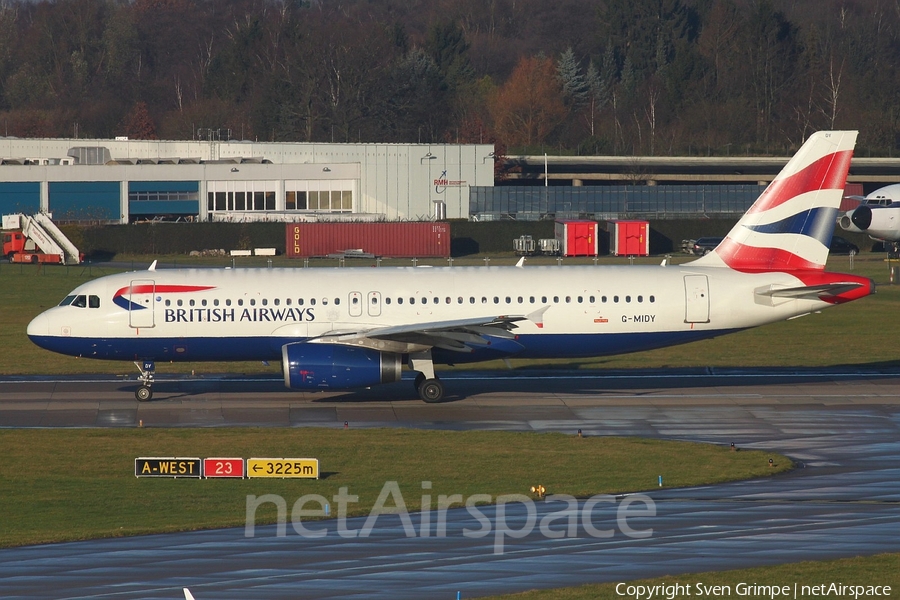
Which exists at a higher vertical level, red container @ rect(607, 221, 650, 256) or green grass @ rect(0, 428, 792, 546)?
red container @ rect(607, 221, 650, 256)

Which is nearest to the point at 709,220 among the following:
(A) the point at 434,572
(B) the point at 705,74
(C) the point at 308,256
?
(C) the point at 308,256

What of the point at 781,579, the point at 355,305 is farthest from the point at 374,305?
the point at 781,579

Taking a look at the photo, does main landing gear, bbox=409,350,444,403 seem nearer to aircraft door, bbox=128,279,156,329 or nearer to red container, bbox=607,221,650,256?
aircraft door, bbox=128,279,156,329

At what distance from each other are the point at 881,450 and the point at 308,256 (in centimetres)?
6850

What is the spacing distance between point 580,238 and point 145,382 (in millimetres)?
60076

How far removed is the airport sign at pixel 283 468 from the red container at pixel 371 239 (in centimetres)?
6762

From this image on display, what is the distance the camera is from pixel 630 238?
92.6 meters

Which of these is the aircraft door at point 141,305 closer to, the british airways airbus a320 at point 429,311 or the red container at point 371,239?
the british airways airbus a320 at point 429,311

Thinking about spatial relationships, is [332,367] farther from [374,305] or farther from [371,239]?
[371,239]

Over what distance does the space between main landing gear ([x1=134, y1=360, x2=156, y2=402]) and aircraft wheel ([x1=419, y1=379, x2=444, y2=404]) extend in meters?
8.05

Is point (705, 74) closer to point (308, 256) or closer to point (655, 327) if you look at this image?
point (308, 256)

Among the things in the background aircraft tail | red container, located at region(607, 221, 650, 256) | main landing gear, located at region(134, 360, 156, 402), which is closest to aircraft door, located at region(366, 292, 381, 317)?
main landing gear, located at region(134, 360, 156, 402)

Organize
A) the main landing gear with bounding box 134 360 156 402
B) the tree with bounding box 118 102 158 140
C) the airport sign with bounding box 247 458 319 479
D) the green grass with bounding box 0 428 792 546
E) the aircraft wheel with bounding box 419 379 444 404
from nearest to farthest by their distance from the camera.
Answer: the green grass with bounding box 0 428 792 546
the airport sign with bounding box 247 458 319 479
the aircraft wheel with bounding box 419 379 444 404
the main landing gear with bounding box 134 360 156 402
the tree with bounding box 118 102 158 140

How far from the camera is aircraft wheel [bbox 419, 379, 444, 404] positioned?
34.1 meters
